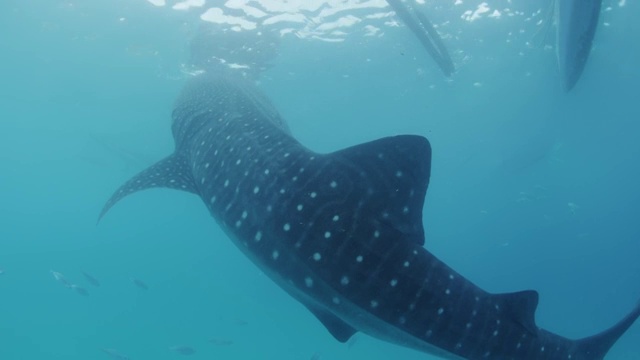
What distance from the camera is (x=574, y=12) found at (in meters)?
6.39

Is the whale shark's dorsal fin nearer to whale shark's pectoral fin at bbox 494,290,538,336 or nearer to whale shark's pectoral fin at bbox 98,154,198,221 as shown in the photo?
whale shark's pectoral fin at bbox 494,290,538,336

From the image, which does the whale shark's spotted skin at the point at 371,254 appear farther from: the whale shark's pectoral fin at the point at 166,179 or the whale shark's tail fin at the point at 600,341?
the whale shark's pectoral fin at the point at 166,179

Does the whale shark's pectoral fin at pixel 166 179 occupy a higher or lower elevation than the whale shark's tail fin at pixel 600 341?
higher

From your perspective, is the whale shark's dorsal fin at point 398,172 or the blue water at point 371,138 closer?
the whale shark's dorsal fin at point 398,172

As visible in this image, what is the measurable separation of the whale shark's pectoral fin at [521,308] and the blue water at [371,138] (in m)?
12.7

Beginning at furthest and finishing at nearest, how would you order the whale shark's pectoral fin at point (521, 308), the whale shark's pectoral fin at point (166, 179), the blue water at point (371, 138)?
the blue water at point (371, 138) → the whale shark's pectoral fin at point (166, 179) → the whale shark's pectoral fin at point (521, 308)

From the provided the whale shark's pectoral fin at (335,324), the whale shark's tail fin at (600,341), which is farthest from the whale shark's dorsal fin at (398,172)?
the whale shark's tail fin at (600,341)

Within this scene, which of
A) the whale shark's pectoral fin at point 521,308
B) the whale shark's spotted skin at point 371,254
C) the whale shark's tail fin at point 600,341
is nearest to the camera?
the whale shark's spotted skin at point 371,254

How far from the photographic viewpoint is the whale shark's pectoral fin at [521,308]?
9.14 feet

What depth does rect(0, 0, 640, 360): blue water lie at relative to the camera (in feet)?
53.4

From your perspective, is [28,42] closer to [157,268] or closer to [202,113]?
[202,113]

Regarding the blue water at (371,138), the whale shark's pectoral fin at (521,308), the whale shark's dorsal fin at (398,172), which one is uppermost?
the whale shark's dorsal fin at (398,172)

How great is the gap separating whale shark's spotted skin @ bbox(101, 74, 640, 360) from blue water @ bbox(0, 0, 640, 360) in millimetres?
12276

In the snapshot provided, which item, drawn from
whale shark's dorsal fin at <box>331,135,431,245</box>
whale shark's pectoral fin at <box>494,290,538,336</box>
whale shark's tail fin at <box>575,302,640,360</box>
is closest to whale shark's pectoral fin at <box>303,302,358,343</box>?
whale shark's dorsal fin at <box>331,135,431,245</box>
